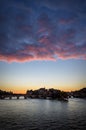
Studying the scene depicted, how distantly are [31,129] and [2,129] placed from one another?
8.81 metres

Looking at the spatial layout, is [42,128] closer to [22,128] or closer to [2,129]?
[22,128]

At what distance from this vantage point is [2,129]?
51969mm

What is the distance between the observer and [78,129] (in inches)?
2124

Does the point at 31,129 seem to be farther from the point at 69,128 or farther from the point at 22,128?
the point at 69,128

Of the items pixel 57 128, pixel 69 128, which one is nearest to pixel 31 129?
pixel 57 128

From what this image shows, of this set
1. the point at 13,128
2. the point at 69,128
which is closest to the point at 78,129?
the point at 69,128

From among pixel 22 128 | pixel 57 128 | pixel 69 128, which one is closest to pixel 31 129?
pixel 22 128

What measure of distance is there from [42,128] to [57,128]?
480 centimetres

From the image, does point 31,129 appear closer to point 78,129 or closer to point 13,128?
point 13,128

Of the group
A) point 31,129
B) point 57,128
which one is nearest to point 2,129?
point 31,129

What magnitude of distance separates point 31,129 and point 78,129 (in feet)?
48.2

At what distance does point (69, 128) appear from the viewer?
181 feet

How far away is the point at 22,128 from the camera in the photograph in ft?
179

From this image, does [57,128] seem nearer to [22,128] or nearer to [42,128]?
[42,128]
